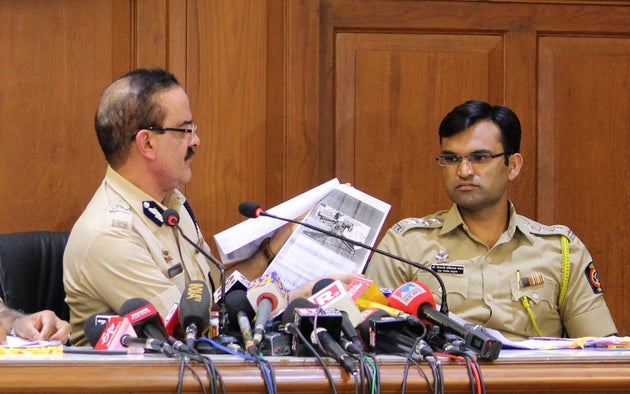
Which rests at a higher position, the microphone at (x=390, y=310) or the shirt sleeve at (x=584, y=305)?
the microphone at (x=390, y=310)

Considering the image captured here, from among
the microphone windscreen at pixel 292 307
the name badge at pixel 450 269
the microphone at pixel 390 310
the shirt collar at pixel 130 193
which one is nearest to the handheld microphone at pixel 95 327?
the microphone windscreen at pixel 292 307

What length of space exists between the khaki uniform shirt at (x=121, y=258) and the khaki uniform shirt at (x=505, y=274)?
0.71m

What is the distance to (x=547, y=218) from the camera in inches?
143

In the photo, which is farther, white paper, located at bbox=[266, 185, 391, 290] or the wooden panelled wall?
the wooden panelled wall

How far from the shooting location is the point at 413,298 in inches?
80.0

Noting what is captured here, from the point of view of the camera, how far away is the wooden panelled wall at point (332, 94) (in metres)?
3.38

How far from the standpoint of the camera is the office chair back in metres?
2.70

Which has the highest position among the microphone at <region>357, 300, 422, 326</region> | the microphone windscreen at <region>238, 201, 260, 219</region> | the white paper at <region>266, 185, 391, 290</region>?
the microphone windscreen at <region>238, 201, 260, 219</region>

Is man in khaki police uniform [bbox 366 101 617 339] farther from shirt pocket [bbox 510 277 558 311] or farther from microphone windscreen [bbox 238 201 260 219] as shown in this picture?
microphone windscreen [bbox 238 201 260 219]

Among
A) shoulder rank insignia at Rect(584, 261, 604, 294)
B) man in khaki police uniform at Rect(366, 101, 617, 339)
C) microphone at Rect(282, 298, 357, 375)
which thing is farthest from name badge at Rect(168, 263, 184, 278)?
shoulder rank insignia at Rect(584, 261, 604, 294)

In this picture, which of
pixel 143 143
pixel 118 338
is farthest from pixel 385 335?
pixel 143 143

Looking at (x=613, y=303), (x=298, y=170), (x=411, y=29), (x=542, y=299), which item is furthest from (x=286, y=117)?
(x=613, y=303)

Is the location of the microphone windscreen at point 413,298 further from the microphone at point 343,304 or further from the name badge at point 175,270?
the name badge at point 175,270

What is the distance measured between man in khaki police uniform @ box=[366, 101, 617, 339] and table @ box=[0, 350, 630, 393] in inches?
46.1
